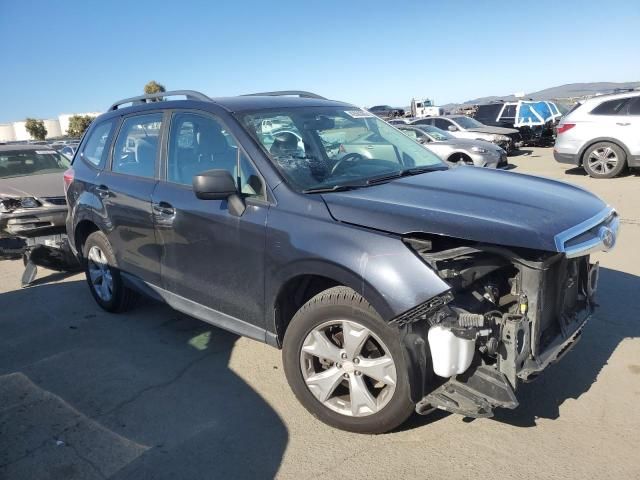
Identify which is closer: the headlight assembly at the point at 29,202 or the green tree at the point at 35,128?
the headlight assembly at the point at 29,202

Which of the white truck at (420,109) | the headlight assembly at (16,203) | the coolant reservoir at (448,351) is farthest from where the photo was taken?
the white truck at (420,109)

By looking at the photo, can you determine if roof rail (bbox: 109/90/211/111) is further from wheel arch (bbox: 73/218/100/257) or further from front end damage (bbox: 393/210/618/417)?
front end damage (bbox: 393/210/618/417)

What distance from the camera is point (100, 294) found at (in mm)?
5098

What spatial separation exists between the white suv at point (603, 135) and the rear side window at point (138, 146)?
10.3 metres

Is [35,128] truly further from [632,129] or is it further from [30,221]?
[632,129]

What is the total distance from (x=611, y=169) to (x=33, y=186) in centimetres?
1127

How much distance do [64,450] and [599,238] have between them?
3.21 meters

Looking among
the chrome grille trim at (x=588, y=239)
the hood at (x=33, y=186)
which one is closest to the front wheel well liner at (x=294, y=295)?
the chrome grille trim at (x=588, y=239)

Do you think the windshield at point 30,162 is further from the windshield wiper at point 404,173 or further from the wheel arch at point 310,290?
the windshield wiper at point 404,173

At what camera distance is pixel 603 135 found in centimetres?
1121

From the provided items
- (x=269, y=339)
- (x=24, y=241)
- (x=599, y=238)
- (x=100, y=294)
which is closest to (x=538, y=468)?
(x=599, y=238)

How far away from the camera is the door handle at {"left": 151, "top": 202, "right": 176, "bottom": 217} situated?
147 inches

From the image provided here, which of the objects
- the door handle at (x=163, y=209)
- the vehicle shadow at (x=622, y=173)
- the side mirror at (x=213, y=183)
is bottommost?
the vehicle shadow at (x=622, y=173)

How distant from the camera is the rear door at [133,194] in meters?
4.05
